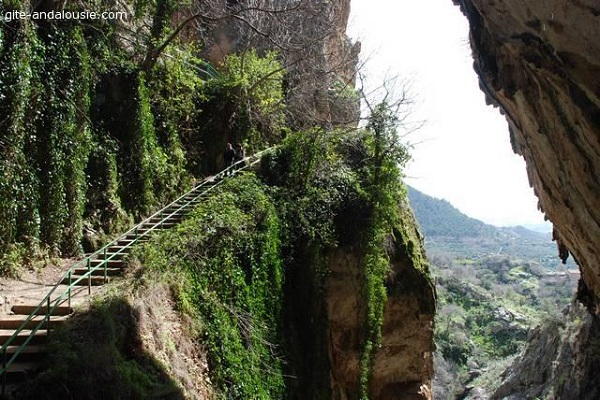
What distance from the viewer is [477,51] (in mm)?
10062

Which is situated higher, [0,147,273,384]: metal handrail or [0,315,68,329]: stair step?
[0,147,273,384]: metal handrail

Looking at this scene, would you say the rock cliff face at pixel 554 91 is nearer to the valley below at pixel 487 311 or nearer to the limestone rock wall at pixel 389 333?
the limestone rock wall at pixel 389 333

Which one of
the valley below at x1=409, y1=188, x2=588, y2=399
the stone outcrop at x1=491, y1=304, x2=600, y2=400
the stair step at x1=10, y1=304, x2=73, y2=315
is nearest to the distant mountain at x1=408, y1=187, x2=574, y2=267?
the valley below at x1=409, y1=188, x2=588, y2=399

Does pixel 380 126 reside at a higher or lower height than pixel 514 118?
higher

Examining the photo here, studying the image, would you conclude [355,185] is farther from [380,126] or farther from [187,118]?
A: [187,118]

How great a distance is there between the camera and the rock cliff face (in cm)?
721

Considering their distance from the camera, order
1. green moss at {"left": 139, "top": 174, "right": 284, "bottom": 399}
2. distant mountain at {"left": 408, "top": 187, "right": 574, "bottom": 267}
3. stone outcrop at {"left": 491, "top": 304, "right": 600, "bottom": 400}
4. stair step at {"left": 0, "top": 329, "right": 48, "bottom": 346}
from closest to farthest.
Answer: stair step at {"left": 0, "top": 329, "right": 48, "bottom": 346}
green moss at {"left": 139, "top": 174, "right": 284, "bottom": 399}
stone outcrop at {"left": 491, "top": 304, "right": 600, "bottom": 400}
distant mountain at {"left": 408, "top": 187, "right": 574, "bottom": 267}

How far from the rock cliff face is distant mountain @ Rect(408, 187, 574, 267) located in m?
123

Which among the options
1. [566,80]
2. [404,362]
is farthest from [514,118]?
[404,362]

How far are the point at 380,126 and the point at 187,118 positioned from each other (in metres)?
6.77

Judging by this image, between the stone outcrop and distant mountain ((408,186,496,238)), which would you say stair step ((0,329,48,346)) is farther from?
distant mountain ((408,186,496,238))

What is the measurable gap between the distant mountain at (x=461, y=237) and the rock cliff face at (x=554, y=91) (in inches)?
4824

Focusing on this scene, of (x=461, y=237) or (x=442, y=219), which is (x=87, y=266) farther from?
(x=461, y=237)

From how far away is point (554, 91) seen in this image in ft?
26.5
